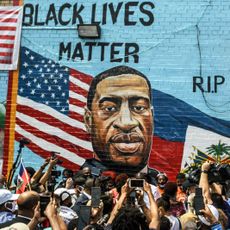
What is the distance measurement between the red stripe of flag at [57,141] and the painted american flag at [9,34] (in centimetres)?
164

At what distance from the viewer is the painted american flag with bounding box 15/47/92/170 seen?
11.7 meters

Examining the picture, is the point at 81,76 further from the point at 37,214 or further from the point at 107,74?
the point at 37,214

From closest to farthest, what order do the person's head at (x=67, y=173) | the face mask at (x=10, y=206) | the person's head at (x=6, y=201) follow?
the person's head at (x=6, y=201) → the face mask at (x=10, y=206) → the person's head at (x=67, y=173)

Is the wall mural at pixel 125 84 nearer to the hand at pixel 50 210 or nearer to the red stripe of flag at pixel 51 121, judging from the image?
the red stripe of flag at pixel 51 121

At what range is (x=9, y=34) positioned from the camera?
12391 mm

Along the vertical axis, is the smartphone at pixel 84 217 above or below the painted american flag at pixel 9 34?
below

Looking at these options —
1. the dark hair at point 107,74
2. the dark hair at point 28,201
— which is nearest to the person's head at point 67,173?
the dark hair at point 107,74

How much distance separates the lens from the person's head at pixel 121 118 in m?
11.4

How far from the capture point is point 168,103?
11461mm

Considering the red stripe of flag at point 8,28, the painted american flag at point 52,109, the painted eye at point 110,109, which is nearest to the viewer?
the painted eye at point 110,109

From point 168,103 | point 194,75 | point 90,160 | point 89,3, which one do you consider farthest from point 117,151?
point 89,3

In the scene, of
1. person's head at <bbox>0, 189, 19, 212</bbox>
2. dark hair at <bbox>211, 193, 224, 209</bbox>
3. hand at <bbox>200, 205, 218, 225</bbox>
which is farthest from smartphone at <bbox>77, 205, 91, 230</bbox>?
dark hair at <bbox>211, 193, 224, 209</bbox>

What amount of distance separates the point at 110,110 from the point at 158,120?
48.8 inches

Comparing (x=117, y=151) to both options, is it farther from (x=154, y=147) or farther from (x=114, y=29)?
(x=114, y=29)
